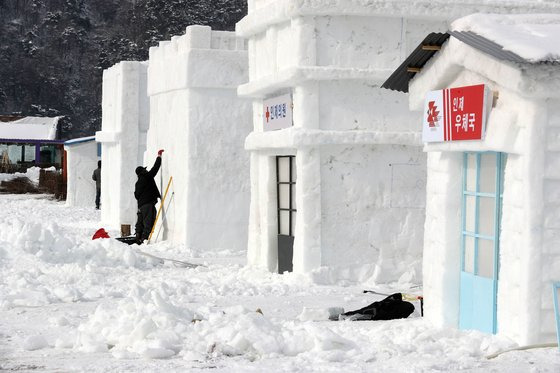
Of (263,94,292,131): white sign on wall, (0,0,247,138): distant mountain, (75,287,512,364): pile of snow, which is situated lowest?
(75,287,512,364): pile of snow

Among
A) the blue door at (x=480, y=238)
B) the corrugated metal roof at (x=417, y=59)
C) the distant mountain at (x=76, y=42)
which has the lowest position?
the blue door at (x=480, y=238)

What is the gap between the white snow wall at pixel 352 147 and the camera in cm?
1323

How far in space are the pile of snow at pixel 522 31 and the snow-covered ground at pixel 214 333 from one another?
7.82ft

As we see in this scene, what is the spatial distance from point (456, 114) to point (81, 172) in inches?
861

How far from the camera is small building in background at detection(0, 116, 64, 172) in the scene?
171ft

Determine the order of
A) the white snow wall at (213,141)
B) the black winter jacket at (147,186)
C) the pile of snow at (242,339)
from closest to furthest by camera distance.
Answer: the pile of snow at (242,339) < the white snow wall at (213,141) < the black winter jacket at (147,186)

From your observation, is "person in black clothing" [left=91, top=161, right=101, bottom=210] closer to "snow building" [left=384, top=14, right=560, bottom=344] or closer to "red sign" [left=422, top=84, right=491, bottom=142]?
"snow building" [left=384, top=14, right=560, bottom=344]

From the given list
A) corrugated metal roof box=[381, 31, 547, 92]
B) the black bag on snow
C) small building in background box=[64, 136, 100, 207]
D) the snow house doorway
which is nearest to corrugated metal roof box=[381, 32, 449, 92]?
corrugated metal roof box=[381, 31, 547, 92]

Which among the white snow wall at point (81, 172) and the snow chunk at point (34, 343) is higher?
the white snow wall at point (81, 172)

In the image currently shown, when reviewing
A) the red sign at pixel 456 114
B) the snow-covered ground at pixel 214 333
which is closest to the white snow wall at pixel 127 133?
the snow-covered ground at pixel 214 333

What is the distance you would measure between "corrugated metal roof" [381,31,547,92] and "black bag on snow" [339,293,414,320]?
231cm

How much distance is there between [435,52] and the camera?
31.2 ft

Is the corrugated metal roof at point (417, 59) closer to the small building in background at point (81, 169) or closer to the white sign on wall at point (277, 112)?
the white sign on wall at point (277, 112)

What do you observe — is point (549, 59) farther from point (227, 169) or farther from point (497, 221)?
point (227, 169)
